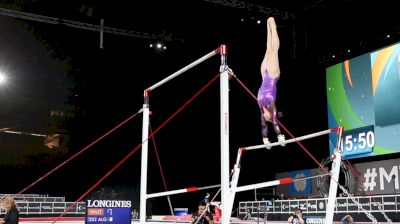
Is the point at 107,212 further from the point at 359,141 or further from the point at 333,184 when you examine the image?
the point at 359,141

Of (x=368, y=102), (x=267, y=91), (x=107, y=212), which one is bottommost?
(x=107, y=212)

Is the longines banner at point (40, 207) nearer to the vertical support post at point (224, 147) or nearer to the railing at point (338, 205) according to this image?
the railing at point (338, 205)

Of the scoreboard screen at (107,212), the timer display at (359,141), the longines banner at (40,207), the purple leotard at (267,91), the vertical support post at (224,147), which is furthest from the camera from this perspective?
the timer display at (359,141)

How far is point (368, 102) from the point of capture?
1369 cm

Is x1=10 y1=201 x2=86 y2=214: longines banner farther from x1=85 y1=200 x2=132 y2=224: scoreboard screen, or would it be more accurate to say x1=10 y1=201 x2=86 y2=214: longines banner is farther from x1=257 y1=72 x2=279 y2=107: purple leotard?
x1=85 y1=200 x2=132 y2=224: scoreboard screen

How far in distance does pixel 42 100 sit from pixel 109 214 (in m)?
10.5

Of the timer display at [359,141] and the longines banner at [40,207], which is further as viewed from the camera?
the timer display at [359,141]

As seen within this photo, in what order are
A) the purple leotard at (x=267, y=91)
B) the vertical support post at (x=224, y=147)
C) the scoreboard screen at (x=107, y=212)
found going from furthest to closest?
the purple leotard at (x=267, y=91) < the scoreboard screen at (x=107, y=212) < the vertical support post at (x=224, y=147)

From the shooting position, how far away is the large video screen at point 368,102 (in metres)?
12.9

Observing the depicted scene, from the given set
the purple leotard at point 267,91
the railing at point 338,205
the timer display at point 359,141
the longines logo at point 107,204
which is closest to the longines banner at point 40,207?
the railing at point 338,205

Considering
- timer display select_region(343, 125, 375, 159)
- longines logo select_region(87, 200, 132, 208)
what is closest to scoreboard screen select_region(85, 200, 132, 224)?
longines logo select_region(87, 200, 132, 208)

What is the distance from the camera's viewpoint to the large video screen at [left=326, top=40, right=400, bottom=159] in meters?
12.9

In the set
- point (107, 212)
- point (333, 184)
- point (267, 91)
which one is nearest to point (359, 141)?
point (267, 91)

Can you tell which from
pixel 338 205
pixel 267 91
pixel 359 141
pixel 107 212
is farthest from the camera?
pixel 359 141
